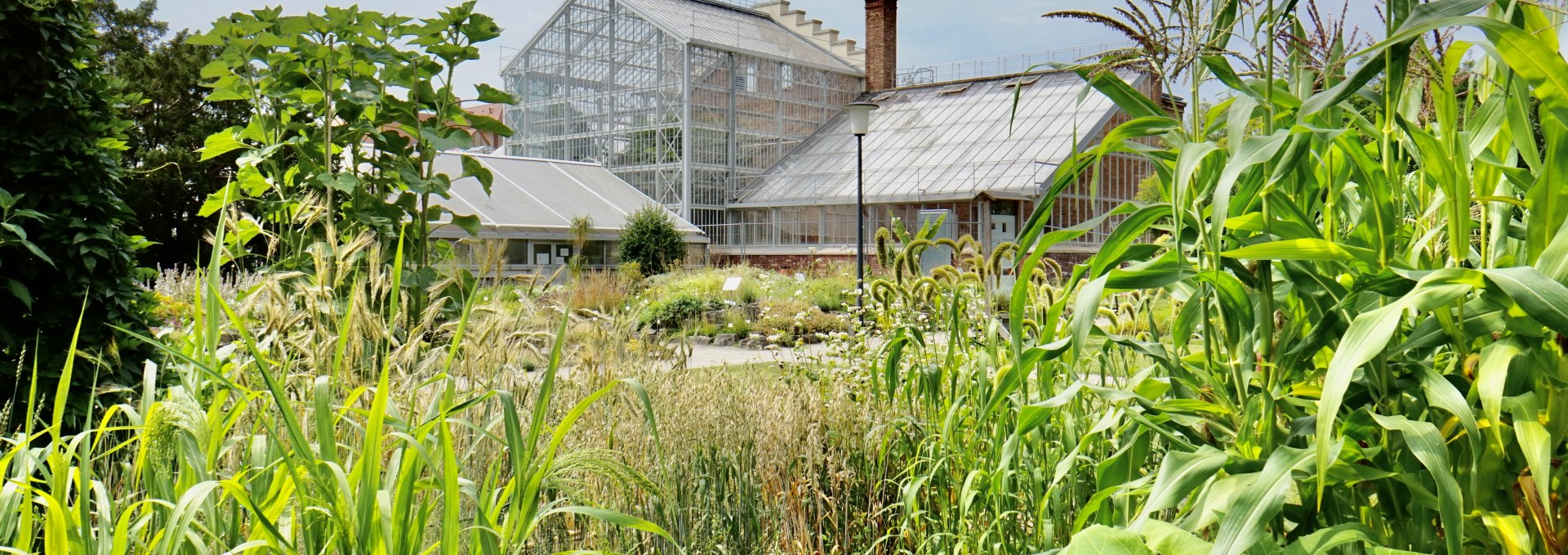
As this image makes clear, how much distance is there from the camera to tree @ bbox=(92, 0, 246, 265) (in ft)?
62.7

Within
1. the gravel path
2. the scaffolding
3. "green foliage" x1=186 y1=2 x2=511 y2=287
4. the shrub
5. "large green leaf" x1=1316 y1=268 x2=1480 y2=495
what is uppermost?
the scaffolding

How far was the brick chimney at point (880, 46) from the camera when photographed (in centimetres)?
2694

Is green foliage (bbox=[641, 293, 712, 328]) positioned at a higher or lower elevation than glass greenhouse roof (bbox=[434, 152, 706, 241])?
lower

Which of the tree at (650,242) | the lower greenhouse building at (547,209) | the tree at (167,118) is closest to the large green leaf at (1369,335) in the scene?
the lower greenhouse building at (547,209)

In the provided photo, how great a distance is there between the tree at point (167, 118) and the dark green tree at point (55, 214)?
18003 mm

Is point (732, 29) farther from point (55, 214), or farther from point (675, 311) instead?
point (55, 214)

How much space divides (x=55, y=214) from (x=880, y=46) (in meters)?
25.9

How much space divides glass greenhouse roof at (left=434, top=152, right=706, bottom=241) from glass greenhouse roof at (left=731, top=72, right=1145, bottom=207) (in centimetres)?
347

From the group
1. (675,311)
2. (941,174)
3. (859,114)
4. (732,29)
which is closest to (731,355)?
(675,311)

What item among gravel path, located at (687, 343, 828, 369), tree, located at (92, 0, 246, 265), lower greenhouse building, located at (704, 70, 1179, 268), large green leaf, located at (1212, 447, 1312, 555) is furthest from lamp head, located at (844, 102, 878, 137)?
tree, located at (92, 0, 246, 265)

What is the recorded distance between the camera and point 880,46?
2747 cm

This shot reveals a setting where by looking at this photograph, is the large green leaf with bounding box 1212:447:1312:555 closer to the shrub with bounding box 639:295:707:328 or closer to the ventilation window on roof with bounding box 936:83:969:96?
the shrub with bounding box 639:295:707:328

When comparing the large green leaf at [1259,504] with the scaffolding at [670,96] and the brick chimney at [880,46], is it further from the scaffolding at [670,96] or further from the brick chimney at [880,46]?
the brick chimney at [880,46]

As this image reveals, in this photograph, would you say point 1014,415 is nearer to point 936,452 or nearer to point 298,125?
point 936,452
